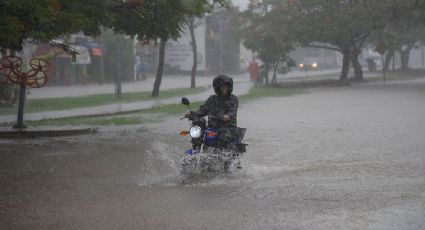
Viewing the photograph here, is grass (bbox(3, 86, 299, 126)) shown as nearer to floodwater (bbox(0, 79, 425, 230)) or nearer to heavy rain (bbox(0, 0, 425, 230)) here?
heavy rain (bbox(0, 0, 425, 230))

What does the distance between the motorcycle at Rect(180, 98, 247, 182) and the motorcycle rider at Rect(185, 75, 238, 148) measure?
0.25 ft

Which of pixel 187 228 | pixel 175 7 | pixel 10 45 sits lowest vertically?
pixel 187 228

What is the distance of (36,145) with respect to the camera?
13.7 m

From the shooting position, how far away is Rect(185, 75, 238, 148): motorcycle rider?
961cm

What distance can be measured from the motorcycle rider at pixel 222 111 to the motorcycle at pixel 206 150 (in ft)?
0.25

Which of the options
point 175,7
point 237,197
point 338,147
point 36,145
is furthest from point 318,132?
point 237,197

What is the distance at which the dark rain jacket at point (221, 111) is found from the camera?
963cm

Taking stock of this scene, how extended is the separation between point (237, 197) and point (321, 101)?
19842mm

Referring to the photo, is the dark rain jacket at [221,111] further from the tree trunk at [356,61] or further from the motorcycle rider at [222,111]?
the tree trunk at [356,61]

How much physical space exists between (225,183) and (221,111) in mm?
1191

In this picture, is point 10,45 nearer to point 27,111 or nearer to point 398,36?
point 27,111

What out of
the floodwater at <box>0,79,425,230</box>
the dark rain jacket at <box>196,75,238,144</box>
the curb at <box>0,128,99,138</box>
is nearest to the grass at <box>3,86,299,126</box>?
the floodwater at <box>0,79,425,230</box>

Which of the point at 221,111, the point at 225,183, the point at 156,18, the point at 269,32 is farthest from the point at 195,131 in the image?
the point at 269,32

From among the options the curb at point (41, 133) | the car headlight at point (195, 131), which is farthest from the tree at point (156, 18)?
the car headlight at point (195, 131)
